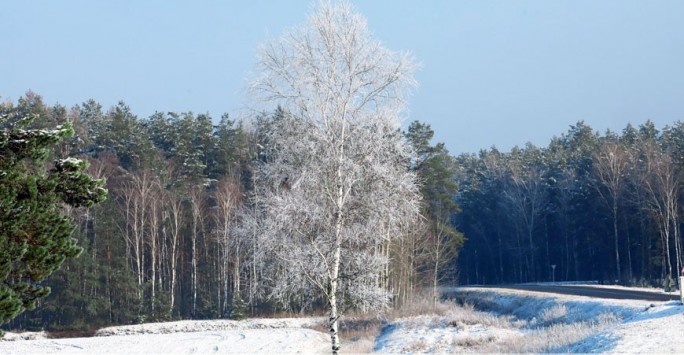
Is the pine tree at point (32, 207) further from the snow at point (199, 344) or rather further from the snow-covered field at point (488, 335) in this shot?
the snow at point (199, 344)

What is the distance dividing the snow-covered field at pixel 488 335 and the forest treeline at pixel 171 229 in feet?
16.2

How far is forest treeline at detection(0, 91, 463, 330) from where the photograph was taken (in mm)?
49812

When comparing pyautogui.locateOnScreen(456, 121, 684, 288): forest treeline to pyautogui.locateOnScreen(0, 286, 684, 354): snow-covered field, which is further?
pyautogui.locateOnScreen(456, 121, 684, 288): forest treeline

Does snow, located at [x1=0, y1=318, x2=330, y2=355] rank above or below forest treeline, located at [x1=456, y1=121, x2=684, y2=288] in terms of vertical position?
below

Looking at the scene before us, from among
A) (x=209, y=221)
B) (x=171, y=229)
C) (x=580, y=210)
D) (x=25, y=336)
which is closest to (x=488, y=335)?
(x=25, y=336)

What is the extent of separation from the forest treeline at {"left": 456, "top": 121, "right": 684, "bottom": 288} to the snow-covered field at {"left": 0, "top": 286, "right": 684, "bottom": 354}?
58.3 ft

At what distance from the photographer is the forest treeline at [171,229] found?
49.8 meters

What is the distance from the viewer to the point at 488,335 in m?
28.6

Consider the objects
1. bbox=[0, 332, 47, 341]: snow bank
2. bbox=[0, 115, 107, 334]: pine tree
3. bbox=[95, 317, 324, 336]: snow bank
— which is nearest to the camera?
bbox=[0, 115, 107, 334]: pine tree

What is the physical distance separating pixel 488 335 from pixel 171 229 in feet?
106

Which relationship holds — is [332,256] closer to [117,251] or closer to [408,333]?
[408,333]

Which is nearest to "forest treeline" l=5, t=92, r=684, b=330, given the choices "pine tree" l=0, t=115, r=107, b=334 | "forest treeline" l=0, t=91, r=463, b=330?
"forest treeline" l=0, t=91, r=463, b=330

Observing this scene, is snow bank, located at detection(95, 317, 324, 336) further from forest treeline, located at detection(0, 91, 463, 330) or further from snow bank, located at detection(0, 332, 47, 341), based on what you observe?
snow bank, located at detection(0, 332, 47, 341)

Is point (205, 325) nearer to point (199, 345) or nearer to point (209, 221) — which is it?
point (209, 221)
